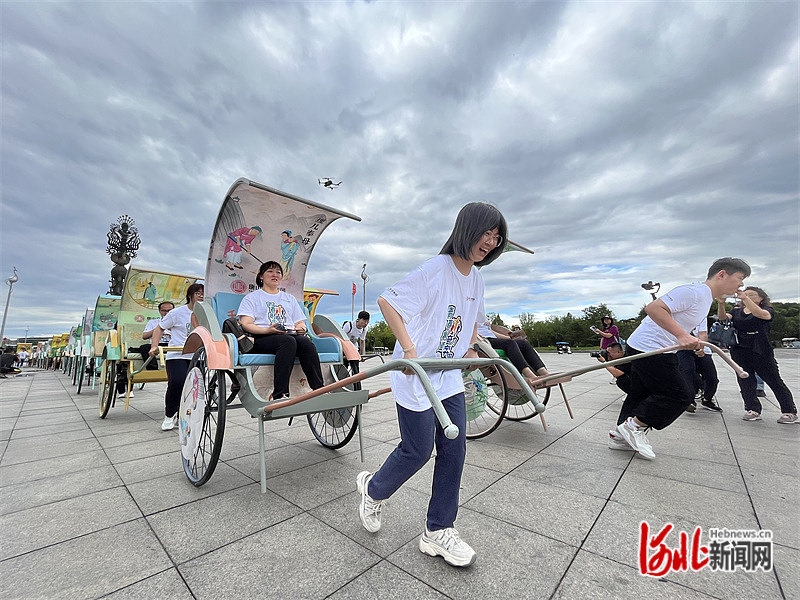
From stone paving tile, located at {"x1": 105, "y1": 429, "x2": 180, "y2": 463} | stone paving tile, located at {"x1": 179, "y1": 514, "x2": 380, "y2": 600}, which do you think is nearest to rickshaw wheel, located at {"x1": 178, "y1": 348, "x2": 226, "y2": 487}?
stone paving tile, located at {"x1": 179, "y1": 514, "x2": 380, "y2": 600}

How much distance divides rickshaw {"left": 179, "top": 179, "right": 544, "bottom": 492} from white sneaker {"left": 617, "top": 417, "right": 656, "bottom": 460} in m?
2.32

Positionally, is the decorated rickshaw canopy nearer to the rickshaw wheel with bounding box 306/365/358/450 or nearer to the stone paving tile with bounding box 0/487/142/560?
the rickshaw wheel with bounding box 306/365/358/450

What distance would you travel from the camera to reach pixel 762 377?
475 centimetres

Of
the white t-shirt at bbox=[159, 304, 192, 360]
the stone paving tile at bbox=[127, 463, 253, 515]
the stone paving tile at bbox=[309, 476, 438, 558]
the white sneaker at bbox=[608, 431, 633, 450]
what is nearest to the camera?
the stone paving tile at bbox=[309, 476, 438, 558]

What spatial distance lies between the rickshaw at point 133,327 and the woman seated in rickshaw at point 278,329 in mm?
2690

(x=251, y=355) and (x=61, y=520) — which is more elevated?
(x=251, y=355)

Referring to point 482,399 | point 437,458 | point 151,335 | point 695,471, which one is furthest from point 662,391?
point 151,335

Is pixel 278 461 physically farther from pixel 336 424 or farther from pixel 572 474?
pixel 572 474

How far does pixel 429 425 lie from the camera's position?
180 cm

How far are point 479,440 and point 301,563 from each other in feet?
8.43

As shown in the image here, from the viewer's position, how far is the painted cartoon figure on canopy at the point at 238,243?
369 cm

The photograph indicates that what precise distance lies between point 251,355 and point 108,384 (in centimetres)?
426

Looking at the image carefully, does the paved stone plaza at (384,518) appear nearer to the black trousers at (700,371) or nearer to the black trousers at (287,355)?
the black trousers at (287,355)

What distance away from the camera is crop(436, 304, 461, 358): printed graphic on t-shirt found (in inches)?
77.1
